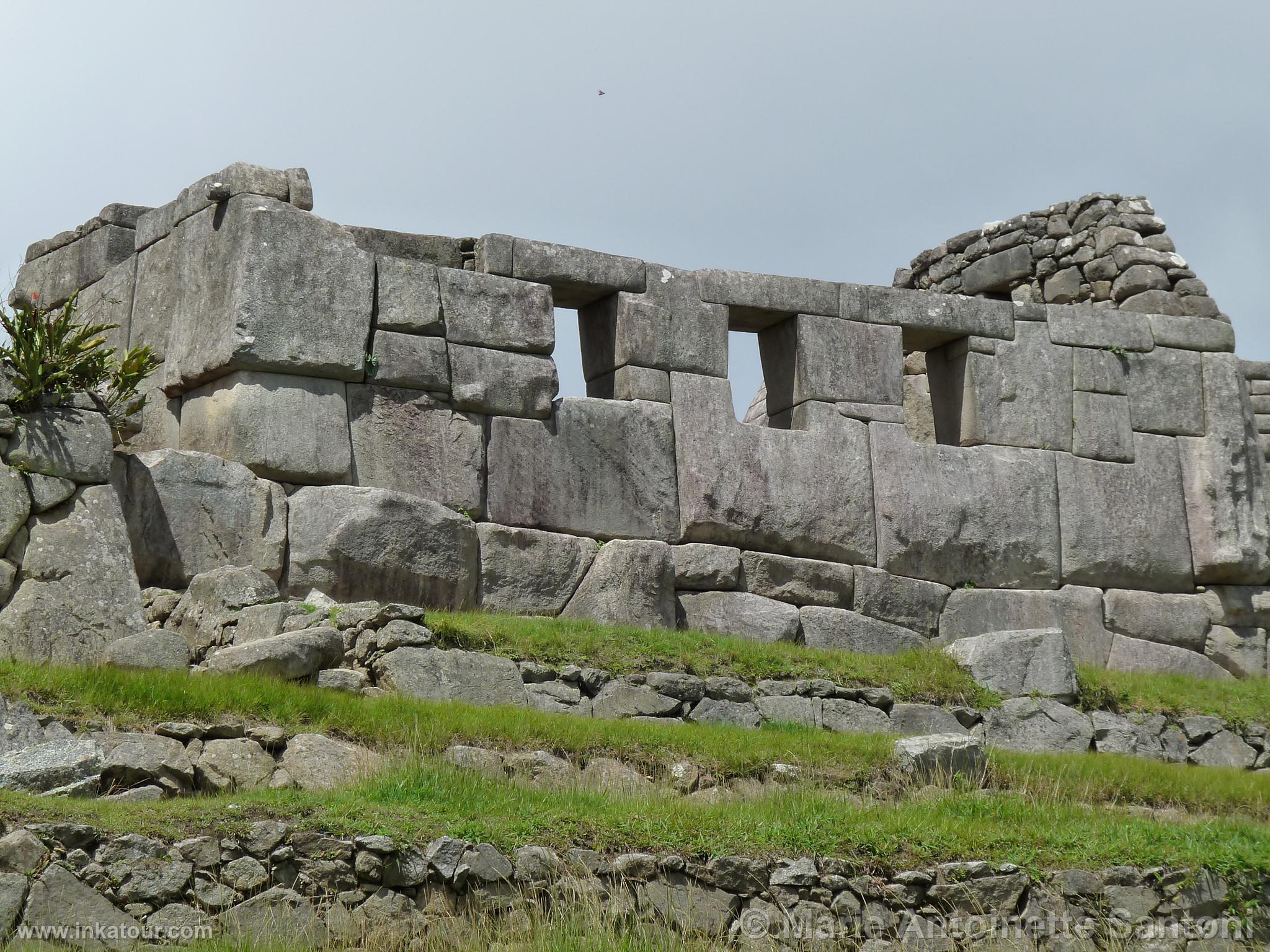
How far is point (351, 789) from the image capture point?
698 cm

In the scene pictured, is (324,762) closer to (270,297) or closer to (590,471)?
(270,297)

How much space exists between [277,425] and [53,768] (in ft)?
15.1

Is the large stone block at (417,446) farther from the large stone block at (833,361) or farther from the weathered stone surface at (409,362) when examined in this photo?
the large stone block at (833,361)

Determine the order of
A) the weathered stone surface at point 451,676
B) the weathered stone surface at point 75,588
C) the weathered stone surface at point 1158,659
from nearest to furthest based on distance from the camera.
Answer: the weathered stone surface at point 75,588 → the weathered stone surface at point 451,676 → the weathered stone surface at point 1158,659

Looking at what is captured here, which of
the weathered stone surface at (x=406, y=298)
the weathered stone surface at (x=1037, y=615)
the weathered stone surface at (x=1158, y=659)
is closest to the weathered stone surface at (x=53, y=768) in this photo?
the weathered stone surface at (x=406, y=298)

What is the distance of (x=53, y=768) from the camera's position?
22.0 feet

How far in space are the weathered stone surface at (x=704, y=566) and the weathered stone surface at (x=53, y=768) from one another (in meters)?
6.10

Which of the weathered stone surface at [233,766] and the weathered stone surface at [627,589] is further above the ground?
the weathered stone surface at [627,589]

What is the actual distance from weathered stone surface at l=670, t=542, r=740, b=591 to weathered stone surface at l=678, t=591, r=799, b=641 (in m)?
0.08

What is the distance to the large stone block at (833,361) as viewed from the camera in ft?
43.8

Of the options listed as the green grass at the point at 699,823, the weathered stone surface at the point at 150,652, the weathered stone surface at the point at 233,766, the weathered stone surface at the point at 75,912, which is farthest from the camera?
the weathered stone surface at the point at 150,652

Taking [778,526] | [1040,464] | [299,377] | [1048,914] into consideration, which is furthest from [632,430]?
[1048,914]

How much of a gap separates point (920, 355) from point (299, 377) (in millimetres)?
7105

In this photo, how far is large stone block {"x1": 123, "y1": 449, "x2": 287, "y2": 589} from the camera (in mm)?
10078
